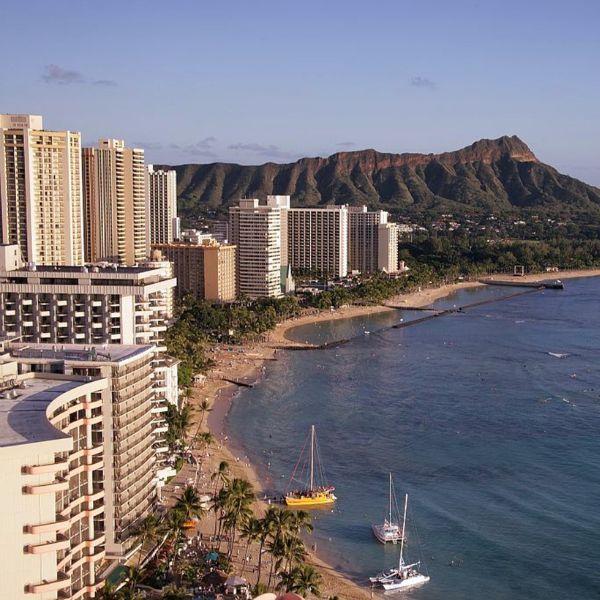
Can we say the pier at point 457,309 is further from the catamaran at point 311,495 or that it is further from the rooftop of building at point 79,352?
the rooftop of building at point 79,352

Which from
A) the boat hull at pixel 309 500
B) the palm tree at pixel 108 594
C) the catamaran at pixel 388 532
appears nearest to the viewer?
the palm tree at pixel 108 594

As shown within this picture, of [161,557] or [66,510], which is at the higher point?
[66,510]

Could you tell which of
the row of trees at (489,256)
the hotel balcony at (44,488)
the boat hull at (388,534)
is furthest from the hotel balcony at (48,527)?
the row of trees at (489,256)

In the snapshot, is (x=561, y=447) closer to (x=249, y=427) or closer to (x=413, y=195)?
(x=249, y=427)

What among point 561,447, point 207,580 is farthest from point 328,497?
point 561,447

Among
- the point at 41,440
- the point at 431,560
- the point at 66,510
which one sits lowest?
the point at 431,560

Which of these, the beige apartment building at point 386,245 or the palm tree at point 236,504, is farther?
the beige apartment building at point 386,245

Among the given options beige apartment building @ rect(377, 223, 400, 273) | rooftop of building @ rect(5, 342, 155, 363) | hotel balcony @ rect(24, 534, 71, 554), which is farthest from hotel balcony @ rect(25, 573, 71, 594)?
beige apartment building @ rect(377, 223, 400, 273)
